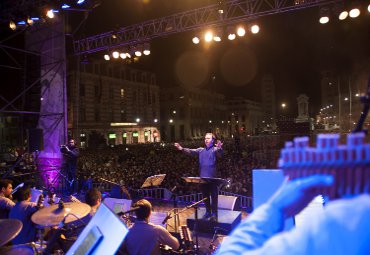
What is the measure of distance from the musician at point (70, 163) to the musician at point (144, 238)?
29.3 ft

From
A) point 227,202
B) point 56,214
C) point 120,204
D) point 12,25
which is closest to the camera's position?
point 56,214

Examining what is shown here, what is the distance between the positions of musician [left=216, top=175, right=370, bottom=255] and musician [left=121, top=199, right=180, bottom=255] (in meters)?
2.69

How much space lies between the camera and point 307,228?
88cm

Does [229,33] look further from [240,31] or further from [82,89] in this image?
[82,89]

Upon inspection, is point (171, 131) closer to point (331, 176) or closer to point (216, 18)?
point (216, 18)

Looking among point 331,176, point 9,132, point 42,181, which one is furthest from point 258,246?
point 9,132

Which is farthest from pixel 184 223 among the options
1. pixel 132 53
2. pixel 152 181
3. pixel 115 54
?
pixel 115 54

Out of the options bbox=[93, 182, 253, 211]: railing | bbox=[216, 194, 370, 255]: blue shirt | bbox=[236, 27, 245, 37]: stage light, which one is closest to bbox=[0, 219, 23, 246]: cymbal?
bbox=[216, 194, 370, 255]: blue shirt

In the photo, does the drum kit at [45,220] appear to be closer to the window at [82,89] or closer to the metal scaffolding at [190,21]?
the metal scaffolding at [190,21]

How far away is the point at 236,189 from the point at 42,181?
8.11 m

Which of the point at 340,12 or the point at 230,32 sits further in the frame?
the point at 230,32

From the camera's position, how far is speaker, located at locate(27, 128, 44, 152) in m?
11.3

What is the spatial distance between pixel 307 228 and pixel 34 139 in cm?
1214

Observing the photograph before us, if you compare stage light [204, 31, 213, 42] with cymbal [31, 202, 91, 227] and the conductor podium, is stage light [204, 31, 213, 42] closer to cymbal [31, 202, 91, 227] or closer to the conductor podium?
the conductor podium
